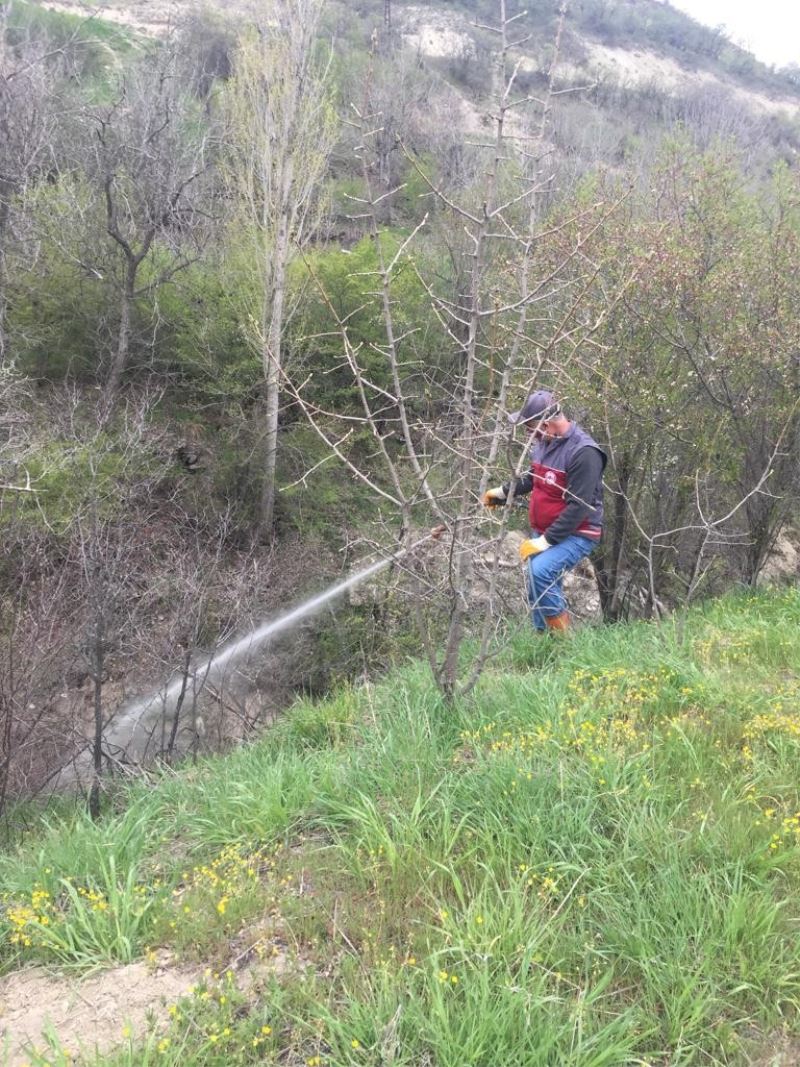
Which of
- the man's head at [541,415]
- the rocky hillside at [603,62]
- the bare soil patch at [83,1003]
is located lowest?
the bare soil patch at [83,1003]

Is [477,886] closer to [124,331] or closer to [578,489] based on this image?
[578,489]

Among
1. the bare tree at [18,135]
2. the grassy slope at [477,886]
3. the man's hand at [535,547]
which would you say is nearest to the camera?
the grassy slope at [477,886]

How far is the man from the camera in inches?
193

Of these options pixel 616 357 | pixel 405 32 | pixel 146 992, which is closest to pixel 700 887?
pixel 146 992

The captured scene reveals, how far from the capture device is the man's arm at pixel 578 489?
4.87 meters

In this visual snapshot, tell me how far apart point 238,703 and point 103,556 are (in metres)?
3.80

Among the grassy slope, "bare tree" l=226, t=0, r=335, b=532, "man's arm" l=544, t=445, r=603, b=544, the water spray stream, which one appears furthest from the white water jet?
the grassy slope

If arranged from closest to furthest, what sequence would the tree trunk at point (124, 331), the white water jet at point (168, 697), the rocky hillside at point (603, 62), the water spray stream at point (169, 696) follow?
the white water jet at point (168, 697)
the water spray stream at point (169, 696)
the tree trunk at point (124, 331)
the rocky hillside at point (603, 62)

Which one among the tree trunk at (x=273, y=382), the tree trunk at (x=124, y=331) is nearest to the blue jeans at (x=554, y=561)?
the tree trunk at (x=273, y=382)

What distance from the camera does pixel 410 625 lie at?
451 inches

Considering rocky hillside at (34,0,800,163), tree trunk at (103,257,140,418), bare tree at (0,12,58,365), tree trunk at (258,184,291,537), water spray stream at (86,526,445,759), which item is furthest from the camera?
rocky hillside at (34,0,800,163)

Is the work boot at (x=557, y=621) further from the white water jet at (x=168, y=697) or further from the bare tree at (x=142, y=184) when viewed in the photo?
the bare tree at (x=142, y=184)

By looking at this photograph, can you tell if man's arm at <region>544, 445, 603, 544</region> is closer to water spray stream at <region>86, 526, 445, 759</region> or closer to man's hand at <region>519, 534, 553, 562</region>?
man's hand at <region>519, 534, 553, 562</region>

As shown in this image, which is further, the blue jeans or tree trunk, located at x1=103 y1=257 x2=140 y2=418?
tree trunk, located at x1=103 y1=257 x2=140 y2=418
